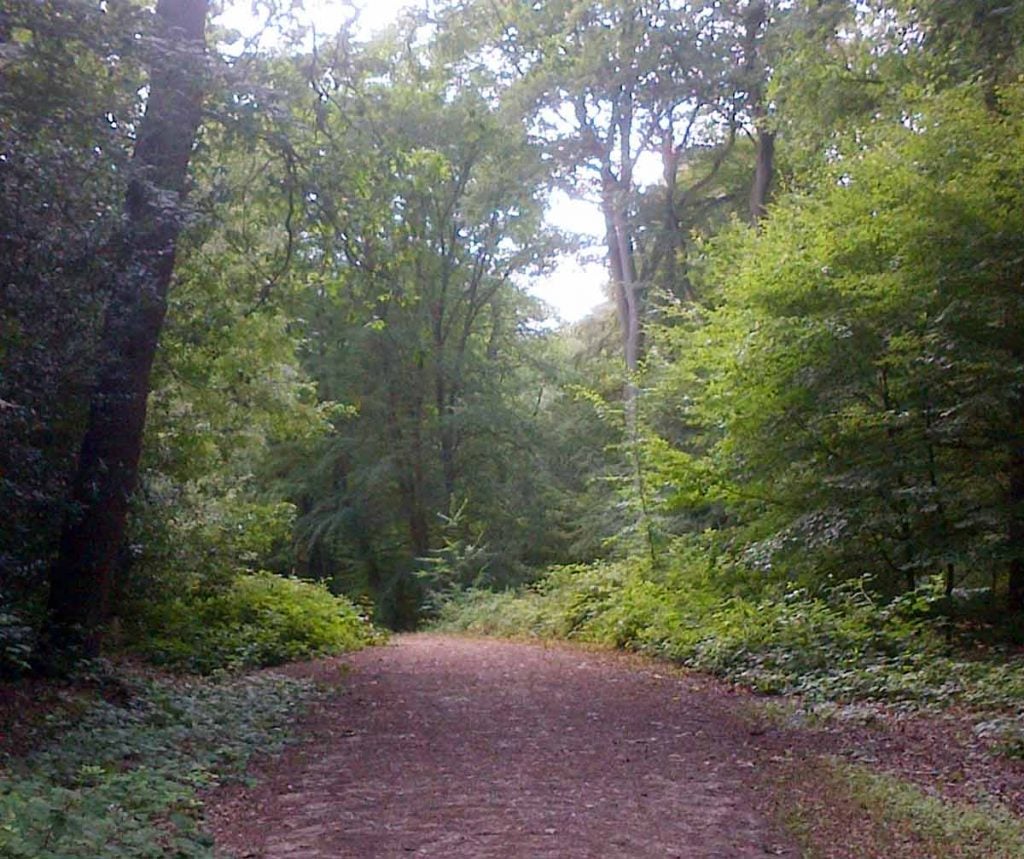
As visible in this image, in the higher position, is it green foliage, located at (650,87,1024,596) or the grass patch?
green foliage, located at (650,87,1024,596)

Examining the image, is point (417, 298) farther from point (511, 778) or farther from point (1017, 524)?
point (511, 778)

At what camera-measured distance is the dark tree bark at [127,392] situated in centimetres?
1047

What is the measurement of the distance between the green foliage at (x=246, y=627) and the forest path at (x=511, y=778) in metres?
2.33

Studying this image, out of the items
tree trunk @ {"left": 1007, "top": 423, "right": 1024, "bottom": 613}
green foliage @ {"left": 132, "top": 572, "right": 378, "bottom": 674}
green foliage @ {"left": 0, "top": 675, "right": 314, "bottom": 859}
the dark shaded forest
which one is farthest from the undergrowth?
green foliage @ {"left": 0, "top": 675, "right": 314, "bottom": 859}

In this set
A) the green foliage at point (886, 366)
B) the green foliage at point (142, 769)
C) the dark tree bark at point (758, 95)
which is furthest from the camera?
the dark tree bark at point (758, 95)

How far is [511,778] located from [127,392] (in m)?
5.56

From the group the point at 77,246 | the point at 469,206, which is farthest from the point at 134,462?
the point at 469,206

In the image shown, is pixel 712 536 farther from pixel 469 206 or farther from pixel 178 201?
pixel 469 206

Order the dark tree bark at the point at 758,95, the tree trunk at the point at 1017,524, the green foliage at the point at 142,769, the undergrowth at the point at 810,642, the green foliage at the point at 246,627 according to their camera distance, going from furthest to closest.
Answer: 1. the dark tree bark at the point at 758,95
2. the green foliage at the point at 246,627
3. the tree trunk at the point at 1017,524
4. the undergrowth at the point at 810,642
5. the green foliage at the point at 142,769

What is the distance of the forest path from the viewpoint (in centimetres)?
642

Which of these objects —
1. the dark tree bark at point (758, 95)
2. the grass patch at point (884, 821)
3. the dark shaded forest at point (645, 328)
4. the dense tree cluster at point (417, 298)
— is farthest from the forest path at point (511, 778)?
the dark tree bark at point (758, 95)

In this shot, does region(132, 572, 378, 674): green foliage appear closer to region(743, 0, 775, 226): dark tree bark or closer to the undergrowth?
the undergrowth

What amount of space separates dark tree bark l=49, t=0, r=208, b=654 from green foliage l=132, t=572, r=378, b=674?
8.79ft

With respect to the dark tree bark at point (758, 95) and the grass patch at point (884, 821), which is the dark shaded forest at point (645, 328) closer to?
Answer: the dark tree bark at point (758, 95)
